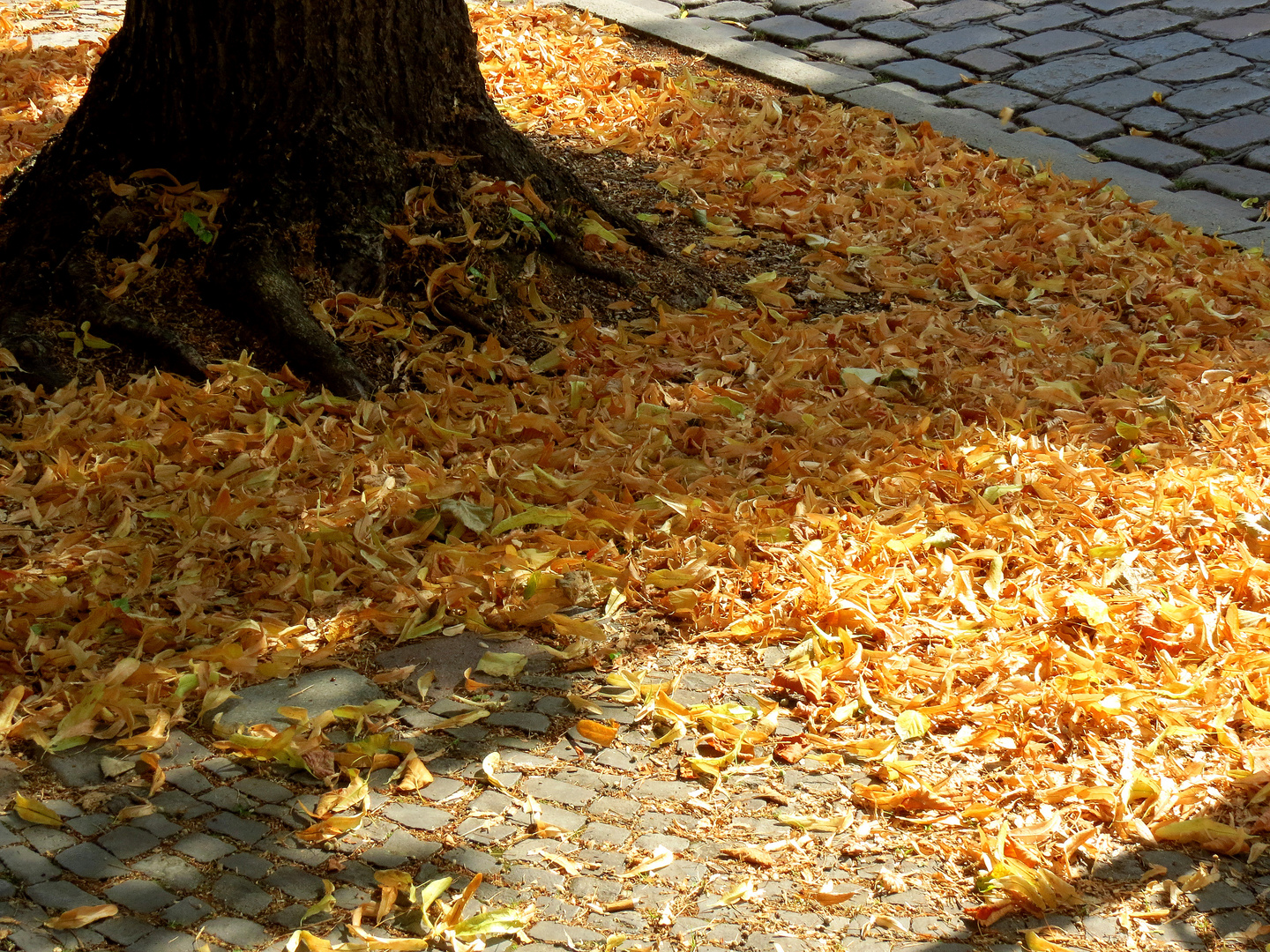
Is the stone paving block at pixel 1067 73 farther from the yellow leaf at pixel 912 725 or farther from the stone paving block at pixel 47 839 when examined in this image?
the stone paving block at pixel 47 839

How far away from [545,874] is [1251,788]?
1.42 m

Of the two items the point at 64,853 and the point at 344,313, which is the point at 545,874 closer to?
the point at 64,853

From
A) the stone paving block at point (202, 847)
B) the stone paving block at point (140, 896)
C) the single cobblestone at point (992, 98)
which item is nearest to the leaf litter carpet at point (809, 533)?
the stone paving block at point (202, 847)

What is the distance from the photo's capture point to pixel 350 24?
13.4ft

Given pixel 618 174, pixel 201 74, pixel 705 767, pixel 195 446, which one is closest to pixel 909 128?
pixel 618 174

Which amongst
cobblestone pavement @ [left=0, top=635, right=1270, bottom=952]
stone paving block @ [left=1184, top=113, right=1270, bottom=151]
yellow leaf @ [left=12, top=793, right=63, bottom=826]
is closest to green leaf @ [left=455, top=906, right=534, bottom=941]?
cobblestone pavement @ [left=0, top=635, right=1270, bottom=952]

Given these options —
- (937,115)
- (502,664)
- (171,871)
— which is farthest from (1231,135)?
(171,871)

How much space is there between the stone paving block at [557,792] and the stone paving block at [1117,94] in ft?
16.5

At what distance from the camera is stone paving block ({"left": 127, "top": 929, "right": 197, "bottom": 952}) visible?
212cm

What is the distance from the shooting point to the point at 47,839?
233 centimetres

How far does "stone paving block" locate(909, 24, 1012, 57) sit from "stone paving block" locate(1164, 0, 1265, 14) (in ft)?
3.42

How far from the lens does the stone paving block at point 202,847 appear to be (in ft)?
7.61

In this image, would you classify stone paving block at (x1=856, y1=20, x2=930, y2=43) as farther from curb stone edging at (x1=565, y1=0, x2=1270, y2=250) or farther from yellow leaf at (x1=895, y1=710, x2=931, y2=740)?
yellow leaf at (x1=895, y1=710, x2=931, y2=740)

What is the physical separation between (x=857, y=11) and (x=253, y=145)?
462 centimetres
